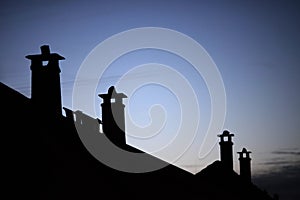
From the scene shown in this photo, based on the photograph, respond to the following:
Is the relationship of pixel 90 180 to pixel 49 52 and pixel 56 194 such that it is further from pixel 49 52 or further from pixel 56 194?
pixel 49 52

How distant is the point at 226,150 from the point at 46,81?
14.3 metres

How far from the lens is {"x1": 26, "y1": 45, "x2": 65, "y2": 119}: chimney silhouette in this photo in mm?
9242

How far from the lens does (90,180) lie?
8344 mm

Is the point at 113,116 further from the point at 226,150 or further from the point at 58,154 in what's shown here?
the point at 226,150

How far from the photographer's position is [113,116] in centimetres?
1234

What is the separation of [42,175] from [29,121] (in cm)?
97

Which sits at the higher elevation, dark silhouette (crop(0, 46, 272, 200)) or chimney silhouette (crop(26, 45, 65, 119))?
chimney silhouette (crop(26, 45, 65, 119))

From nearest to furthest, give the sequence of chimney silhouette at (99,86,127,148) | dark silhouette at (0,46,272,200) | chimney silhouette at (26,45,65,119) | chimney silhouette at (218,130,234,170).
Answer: dark silhouette at (0,46,272,200), chimney silhouette at (26,45,65,119), chimney silhouette at (99,86,127,148), chimney silhouette at (218,130,234,170)

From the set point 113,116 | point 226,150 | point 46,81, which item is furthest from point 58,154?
point 226,150

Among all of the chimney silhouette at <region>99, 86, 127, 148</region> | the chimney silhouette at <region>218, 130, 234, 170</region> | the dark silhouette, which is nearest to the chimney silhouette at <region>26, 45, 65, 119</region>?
the dark silhouette

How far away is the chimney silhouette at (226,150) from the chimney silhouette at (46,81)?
14.0 meters

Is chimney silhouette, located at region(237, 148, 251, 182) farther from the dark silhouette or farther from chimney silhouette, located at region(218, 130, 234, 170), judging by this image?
the dark silhouette

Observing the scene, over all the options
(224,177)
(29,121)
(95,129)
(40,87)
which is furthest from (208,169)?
(29,121)

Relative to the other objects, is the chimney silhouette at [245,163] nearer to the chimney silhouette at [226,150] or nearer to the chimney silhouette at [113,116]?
the chimney silhouette at [226,150]
